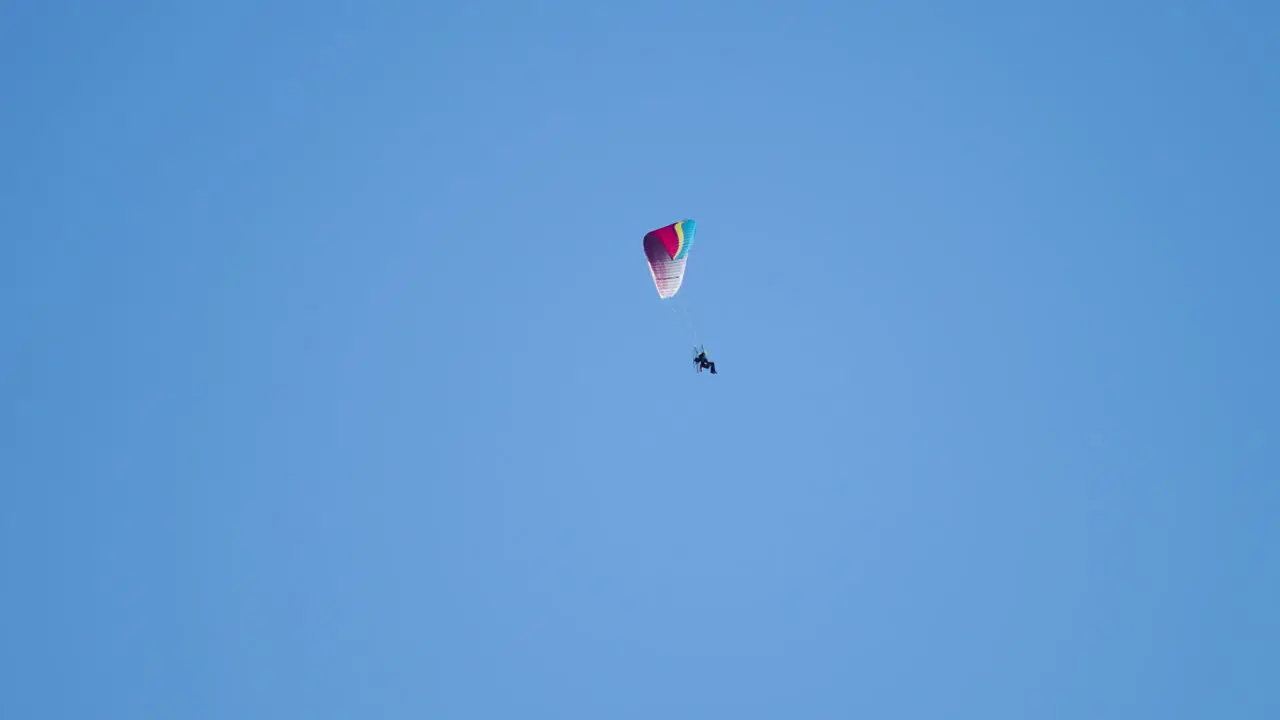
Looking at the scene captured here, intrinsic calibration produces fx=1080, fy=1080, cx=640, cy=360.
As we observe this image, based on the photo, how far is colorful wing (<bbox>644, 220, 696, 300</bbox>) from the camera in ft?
113

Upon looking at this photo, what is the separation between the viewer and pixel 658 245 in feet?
113

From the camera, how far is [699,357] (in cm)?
3384

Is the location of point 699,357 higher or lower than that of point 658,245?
lower

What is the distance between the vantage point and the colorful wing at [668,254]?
34406mm

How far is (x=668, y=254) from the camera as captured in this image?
34438 millimetres

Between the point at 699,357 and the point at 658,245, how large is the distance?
12.6 feet
